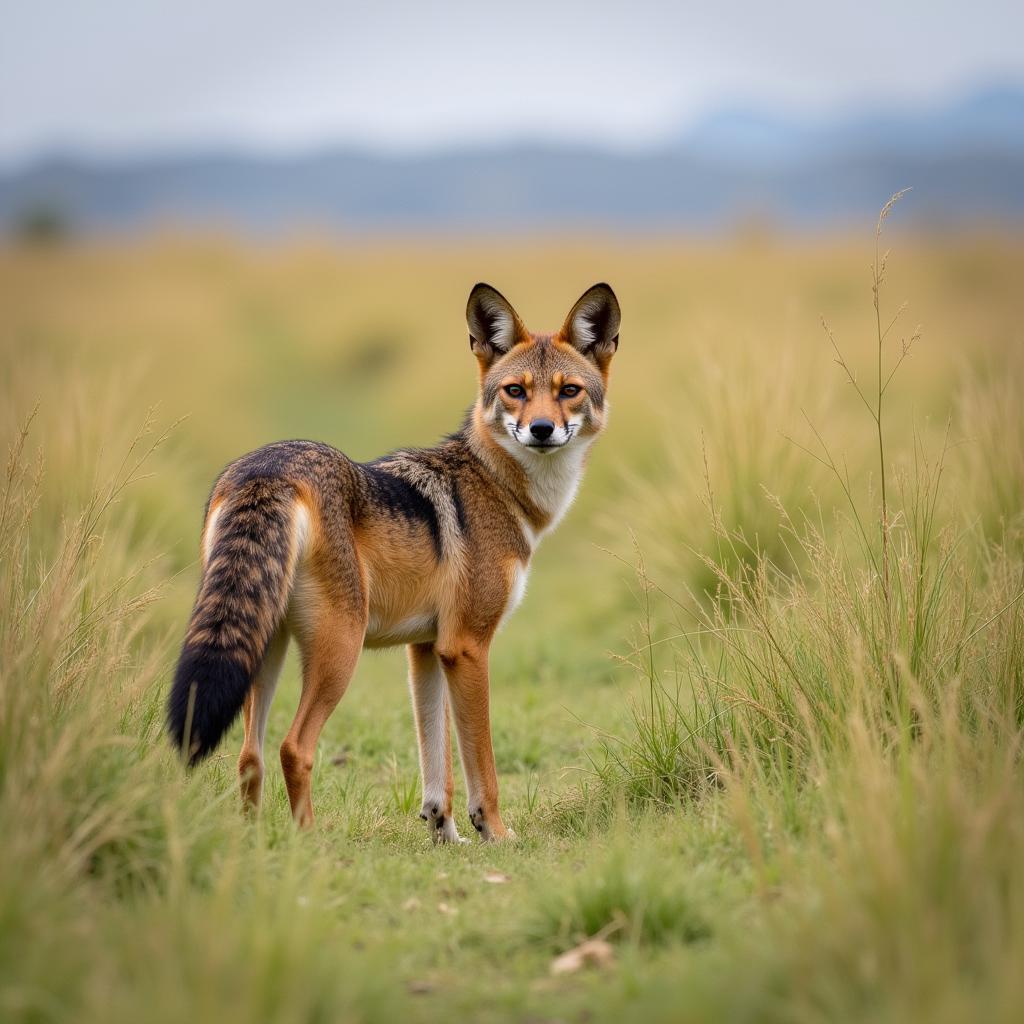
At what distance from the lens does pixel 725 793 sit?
4410 millimetres

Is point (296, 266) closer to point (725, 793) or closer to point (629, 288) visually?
point (629, 288)

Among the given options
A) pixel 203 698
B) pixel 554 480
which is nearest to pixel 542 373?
pixel 554 480

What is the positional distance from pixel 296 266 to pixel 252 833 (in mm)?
27378

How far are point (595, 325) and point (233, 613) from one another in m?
2.74

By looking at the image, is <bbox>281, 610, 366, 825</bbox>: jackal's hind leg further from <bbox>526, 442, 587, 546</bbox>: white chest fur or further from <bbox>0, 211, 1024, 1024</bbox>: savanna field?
<bbox>526, 442, 587, 546</bbox>: white chest fur

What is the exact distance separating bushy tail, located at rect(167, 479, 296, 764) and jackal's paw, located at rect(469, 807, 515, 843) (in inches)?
53.8

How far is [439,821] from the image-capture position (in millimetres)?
5133

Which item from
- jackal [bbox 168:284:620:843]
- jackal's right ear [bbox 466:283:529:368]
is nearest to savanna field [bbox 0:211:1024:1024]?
jackal [bbox 168:284:620:843]

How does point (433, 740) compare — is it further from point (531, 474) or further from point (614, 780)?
point (531, 474)

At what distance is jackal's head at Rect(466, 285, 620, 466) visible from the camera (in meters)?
5.40

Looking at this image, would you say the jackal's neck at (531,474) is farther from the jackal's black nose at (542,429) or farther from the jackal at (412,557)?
the jackal's black nose at (542,429)

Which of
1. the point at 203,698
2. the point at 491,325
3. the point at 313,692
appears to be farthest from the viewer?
the point at 491,325

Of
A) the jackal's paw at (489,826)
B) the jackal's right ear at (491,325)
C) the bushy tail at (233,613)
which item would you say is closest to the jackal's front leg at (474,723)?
the jackal's paw at (489,826)

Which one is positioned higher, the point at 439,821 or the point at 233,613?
the point at 233,613
